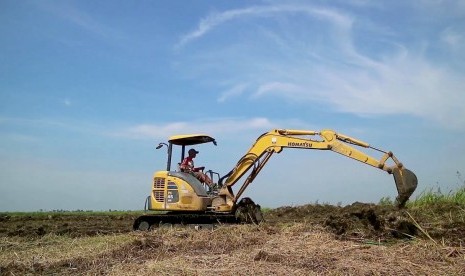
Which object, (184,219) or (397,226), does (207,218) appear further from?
(397,226)

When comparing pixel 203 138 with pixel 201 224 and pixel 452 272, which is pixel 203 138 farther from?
pixel 452 272

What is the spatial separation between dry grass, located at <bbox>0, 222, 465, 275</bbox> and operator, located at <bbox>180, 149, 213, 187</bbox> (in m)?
3.74

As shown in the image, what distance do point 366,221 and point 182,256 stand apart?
4.38 metres

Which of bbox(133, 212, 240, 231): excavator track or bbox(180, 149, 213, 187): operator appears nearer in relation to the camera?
bbox(133, 212, 240, 231): excavator track

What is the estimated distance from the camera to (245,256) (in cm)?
768

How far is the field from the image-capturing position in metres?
6.95

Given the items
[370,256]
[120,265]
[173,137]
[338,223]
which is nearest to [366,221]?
[338,223]

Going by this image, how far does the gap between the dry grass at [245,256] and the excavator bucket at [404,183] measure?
240 centimetres

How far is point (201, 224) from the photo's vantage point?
13758 millimetres

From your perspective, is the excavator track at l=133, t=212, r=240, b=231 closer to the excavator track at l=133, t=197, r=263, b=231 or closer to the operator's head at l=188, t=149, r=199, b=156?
the excavator track at l=133, t=197, r=263, b=231

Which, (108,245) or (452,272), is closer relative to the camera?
(452,272)

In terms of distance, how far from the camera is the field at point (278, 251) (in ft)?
22.8

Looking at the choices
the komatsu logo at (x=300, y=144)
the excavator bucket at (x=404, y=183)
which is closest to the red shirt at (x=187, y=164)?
the komatsu logo at (x=300, y=144)

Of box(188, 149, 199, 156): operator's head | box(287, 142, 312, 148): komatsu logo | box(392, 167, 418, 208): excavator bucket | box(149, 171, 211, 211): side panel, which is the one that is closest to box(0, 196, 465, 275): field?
box(392, 167, 418, 208): excavator bucket
